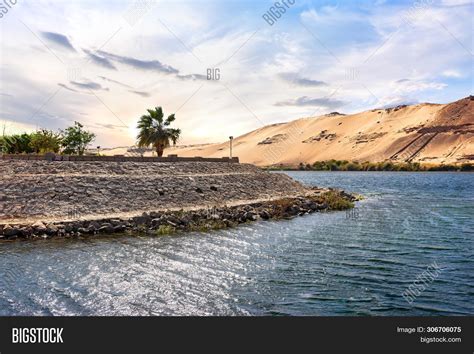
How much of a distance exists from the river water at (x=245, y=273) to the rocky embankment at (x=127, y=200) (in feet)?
6.50

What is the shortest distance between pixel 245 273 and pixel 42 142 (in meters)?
33.0

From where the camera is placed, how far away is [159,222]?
24078 mm

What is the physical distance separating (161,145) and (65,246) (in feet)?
86.5

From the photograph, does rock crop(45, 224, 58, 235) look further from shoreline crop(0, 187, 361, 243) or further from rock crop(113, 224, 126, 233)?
rock crop(113, 224, 126, 233)

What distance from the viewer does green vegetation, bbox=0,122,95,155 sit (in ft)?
132

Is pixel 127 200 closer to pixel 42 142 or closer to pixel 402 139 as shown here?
pixel 42 142

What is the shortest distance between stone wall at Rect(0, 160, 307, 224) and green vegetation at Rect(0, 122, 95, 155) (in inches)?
464

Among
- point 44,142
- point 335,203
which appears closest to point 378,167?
point 335,203

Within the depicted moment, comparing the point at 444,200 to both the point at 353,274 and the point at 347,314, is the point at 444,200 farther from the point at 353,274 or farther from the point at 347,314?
the point at 347,314

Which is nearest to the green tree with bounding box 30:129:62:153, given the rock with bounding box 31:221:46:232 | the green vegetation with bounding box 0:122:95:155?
the green vegetation with bounding box 0:122:95:155

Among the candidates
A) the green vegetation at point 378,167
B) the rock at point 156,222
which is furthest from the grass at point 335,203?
the green vegetation at point 378,167
